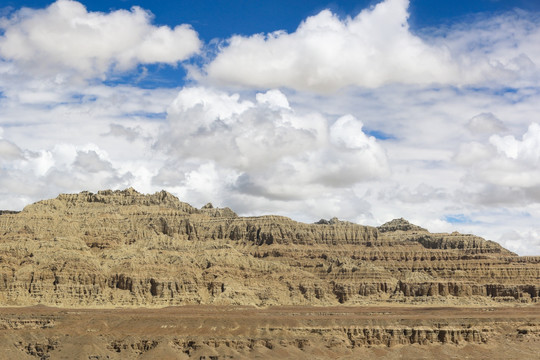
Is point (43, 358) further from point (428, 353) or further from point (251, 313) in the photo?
point (428, 353)

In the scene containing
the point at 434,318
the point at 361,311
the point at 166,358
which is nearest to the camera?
the point at 166,358

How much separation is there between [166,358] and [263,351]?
1519 centimetres

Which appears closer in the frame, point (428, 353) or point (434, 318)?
point (428, 353)

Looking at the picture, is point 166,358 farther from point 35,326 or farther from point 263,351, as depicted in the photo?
point 35,326

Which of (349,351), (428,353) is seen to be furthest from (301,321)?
(428,353)

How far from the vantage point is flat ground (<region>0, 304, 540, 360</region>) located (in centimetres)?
15438

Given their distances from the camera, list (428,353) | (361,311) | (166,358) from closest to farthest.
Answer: (166,358)
(428,353)
(361,311)

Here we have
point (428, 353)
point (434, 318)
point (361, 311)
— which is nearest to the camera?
point (428, 353)

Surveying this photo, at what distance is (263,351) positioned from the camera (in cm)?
15425

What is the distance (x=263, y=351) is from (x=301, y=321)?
1528 centimetres

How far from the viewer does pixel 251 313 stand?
185 m

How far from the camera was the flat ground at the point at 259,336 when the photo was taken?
154375mm

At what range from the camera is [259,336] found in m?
160

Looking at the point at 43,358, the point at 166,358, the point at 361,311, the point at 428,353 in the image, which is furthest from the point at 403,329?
the point at 43,358
